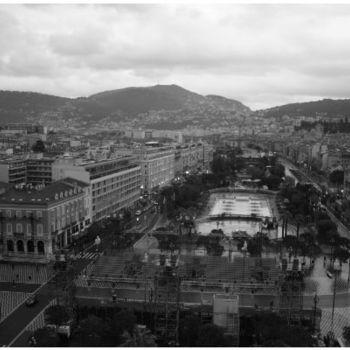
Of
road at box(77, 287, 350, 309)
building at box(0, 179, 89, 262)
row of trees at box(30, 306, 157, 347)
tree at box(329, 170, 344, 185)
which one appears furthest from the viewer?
tree at box(329, 170, 344, 185)

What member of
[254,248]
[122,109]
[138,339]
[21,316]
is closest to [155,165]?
[254,248]

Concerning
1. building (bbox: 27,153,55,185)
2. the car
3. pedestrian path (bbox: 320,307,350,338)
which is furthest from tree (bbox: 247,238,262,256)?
building (bbox: 27,153,55,185)

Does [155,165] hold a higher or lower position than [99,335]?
higher

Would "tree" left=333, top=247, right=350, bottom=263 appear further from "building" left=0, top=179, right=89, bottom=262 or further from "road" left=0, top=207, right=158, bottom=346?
"building" left=0, top=179, right=89, bottom=262

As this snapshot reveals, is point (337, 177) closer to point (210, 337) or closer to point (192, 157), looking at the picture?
point (192, 157)

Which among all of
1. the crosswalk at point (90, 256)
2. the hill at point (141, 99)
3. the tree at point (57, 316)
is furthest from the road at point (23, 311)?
the hill at point (141, 99)

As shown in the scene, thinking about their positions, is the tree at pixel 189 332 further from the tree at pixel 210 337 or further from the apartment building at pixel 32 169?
the apartment building at pixel 32 169

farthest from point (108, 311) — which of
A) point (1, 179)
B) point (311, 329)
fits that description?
point (1, 179)
